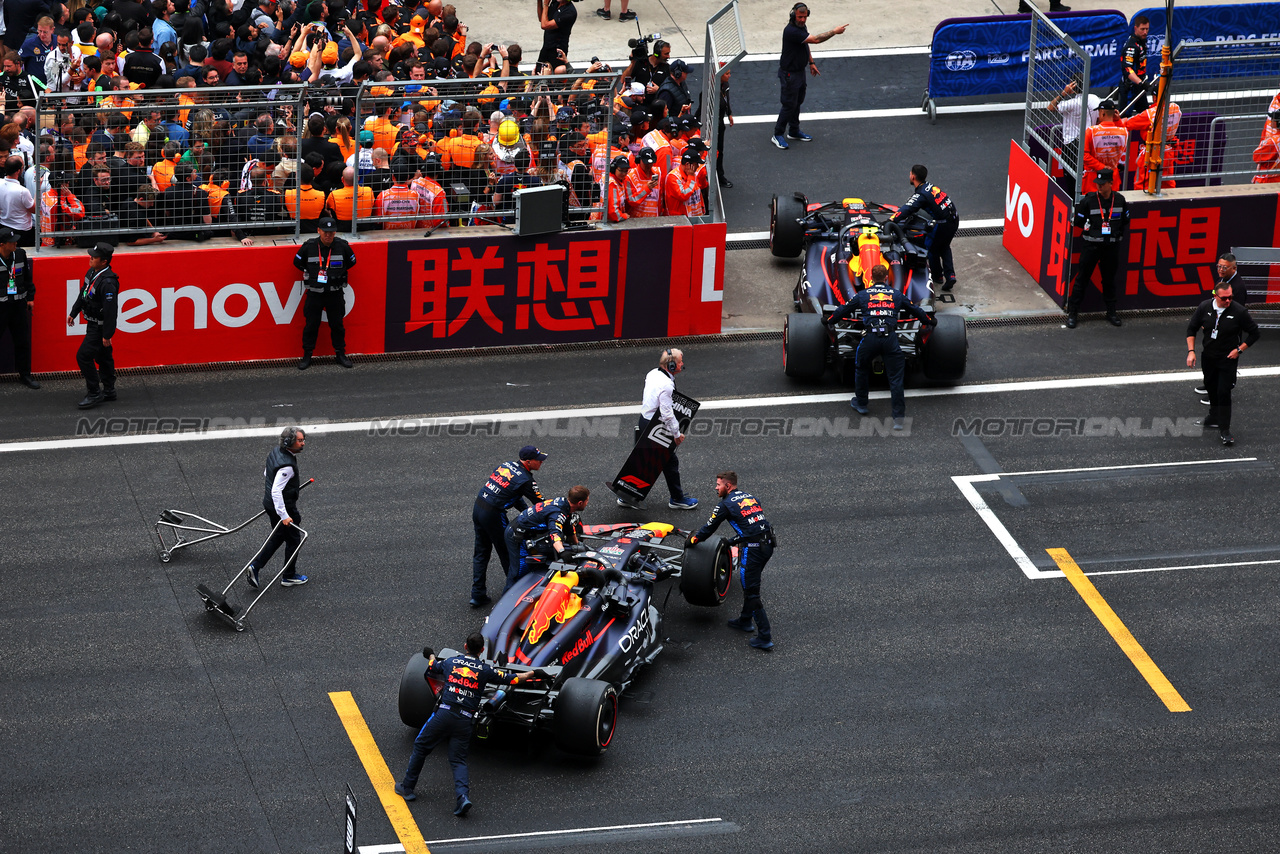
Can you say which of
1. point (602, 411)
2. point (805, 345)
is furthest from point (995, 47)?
point (602, 411)

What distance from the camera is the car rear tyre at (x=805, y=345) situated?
1969cm

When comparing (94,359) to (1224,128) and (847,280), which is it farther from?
(1224,128)

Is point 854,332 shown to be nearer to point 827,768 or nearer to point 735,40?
point 735,40

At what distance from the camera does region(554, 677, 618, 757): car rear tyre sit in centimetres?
1318

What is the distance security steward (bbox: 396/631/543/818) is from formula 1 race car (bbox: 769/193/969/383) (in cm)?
793

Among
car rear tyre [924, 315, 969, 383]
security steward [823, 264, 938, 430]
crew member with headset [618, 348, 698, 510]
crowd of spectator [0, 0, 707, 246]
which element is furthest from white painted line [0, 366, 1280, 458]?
crowd of spectator [0, 0, 707, 246]

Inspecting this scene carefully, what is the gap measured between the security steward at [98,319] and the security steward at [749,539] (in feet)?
25.0

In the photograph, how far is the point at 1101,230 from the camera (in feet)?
68.2

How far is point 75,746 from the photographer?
1356 cm

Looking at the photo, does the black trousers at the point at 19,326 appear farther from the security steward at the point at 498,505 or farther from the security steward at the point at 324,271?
the security steward at the point at 498,505

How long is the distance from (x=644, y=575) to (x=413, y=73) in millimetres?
9842

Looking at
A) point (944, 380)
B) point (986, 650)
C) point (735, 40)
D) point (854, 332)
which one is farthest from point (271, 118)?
point (986, 650)

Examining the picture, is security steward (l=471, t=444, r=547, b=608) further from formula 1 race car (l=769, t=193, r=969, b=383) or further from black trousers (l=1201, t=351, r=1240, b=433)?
black trousers (l=1201, t=351, r=1240, b=433)

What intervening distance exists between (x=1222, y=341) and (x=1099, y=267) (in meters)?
3.35
